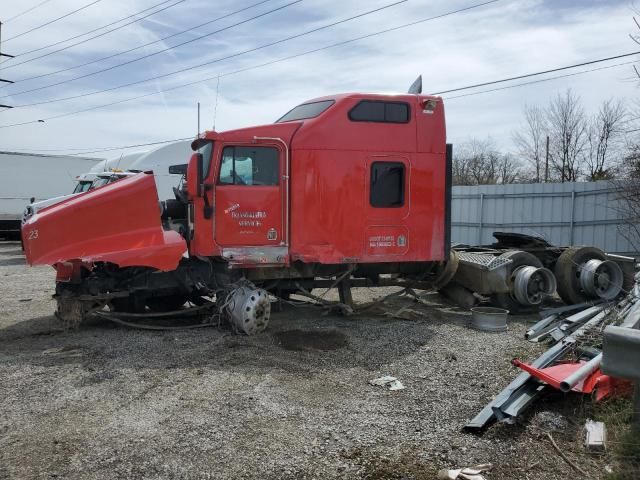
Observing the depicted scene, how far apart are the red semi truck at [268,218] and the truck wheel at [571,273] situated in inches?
106

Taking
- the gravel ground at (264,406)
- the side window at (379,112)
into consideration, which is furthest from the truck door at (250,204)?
the side window at (379,112)

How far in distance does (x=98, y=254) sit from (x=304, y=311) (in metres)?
3.55

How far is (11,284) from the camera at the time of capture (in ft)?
40.3

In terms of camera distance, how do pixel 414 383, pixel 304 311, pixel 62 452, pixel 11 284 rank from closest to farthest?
1. pixel 62 452
2. pixel 414 383
3. pixel 304 311
4. pixel 11 284

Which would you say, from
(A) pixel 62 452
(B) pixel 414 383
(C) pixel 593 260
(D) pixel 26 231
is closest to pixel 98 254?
(D) pixel 26 231

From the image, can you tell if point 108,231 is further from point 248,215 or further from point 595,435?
point 595,435

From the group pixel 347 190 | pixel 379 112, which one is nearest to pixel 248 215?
pixel 347 190

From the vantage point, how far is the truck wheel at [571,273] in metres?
9.73

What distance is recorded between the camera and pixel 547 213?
1611 centimetres

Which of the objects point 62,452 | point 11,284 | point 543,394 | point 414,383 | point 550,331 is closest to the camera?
point 62,452

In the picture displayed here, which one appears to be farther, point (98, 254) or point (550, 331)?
point (550, 331)

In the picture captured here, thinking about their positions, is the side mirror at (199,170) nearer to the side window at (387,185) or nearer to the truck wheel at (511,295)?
the side window at (387,185)

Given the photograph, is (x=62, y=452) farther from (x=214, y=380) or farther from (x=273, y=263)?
(x=273, y=263)

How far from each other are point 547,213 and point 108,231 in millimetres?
13092
